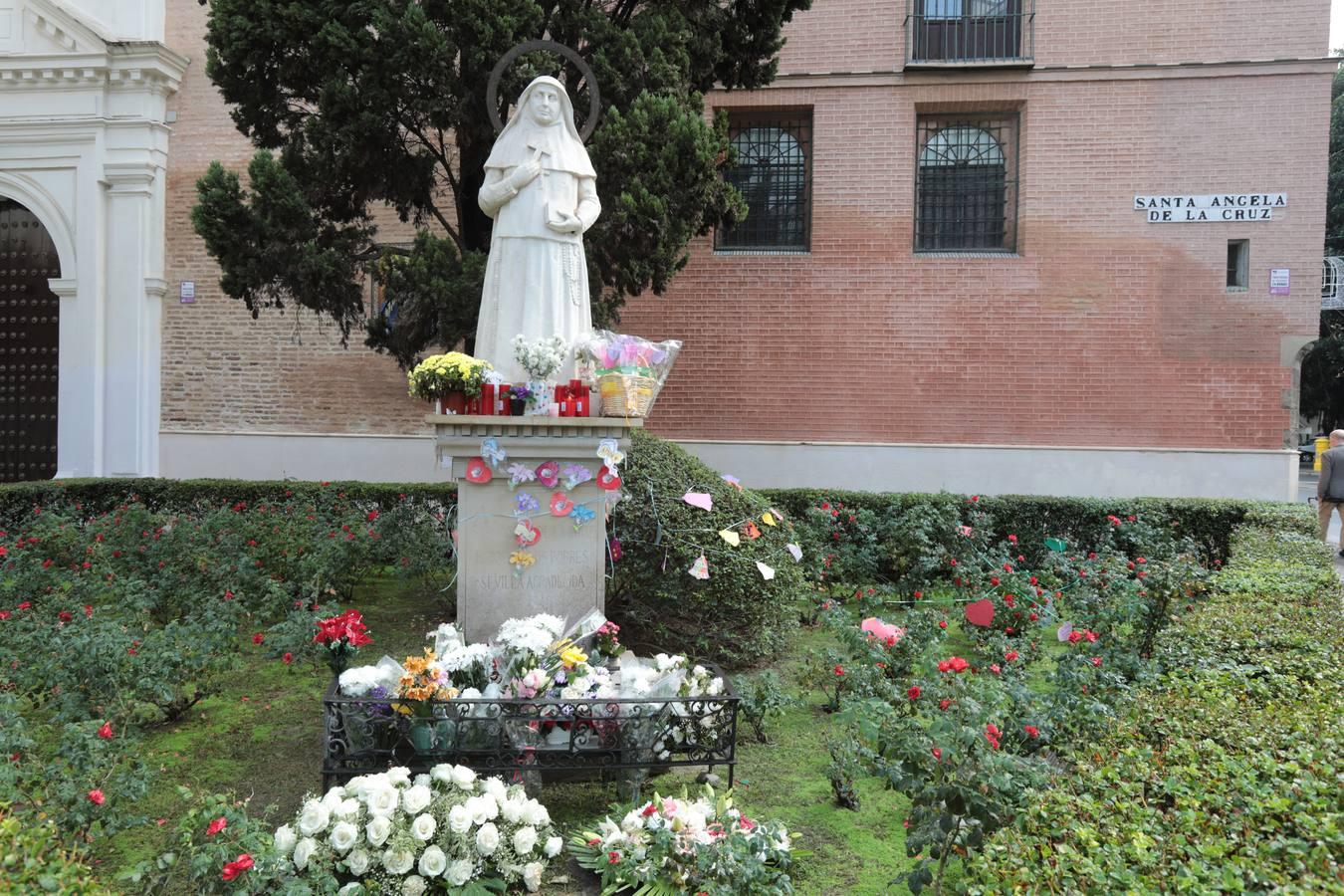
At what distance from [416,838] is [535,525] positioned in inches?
87.9

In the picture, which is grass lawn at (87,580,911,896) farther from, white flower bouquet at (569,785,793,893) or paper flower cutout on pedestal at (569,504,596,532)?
paper flower cutout on pedestal at (569,504,596,532)

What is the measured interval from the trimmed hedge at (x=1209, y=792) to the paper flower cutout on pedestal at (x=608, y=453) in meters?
2.73

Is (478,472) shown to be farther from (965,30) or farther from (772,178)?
(965,30)

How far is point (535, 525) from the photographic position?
17.0 feet

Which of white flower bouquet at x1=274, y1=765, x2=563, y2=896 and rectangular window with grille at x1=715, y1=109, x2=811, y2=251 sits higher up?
rectangular window with grille at x1=715, y1=109, x2=811, y2=251

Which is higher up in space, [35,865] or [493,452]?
[493,452]

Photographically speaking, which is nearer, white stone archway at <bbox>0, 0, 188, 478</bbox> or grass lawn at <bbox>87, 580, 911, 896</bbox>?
grass lawn at <bbox>87, 580, 911, 896</bbox>

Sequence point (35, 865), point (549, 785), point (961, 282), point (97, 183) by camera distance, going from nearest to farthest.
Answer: point (35, 865)
point (549, 785)
point (97, 183)
point (961, 282)

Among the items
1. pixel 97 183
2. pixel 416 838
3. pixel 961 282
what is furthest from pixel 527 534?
pixel 97 183

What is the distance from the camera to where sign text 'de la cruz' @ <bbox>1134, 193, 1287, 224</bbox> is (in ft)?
37.9

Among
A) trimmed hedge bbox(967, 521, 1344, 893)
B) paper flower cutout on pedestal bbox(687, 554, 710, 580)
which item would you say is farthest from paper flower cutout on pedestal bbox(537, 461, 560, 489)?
trimmed hedge bbox(967, 521, 1344, 893)

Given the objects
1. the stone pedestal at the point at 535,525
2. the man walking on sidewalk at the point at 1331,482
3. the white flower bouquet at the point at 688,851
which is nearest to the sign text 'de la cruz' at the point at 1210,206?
the man walking on sidewalk at the point at 1331,482

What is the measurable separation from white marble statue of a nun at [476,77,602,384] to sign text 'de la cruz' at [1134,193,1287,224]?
898 cm

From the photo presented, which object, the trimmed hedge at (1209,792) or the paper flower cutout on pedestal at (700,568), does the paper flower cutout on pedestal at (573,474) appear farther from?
the trimmed hedge at (1209,792)
